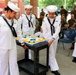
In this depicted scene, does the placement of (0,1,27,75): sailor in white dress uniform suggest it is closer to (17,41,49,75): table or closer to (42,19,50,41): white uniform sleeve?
(17,41,49,75): table

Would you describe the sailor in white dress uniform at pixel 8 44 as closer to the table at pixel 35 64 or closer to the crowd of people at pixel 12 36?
the crowd of people at pixel 12 36

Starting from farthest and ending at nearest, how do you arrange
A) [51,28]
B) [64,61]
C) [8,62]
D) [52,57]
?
[64,61], [52,57], [51,28], [8,62]

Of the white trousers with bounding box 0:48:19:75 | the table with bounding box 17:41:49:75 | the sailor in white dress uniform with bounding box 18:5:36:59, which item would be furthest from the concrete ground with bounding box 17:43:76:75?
the sailor in white dress uniform with bounding box 18:5:36:59

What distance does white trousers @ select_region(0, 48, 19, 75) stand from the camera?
238 centimetres

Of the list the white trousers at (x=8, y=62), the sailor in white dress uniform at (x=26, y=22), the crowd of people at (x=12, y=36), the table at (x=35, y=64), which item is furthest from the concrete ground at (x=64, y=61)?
the sailor in white dress uniform at (x=26, y=22)

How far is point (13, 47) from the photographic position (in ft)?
7.84

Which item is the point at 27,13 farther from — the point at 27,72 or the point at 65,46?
the point at 65,46

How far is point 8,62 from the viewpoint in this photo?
8.14 ft

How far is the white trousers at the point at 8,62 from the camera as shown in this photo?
2378 mm

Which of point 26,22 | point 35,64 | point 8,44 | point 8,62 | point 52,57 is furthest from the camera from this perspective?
point 26,22

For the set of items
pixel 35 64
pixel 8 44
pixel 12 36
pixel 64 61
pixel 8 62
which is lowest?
pixel 64 61

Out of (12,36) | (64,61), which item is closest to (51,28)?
(12,36)

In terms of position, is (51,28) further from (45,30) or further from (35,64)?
(35,64)

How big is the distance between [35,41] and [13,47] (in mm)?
546
